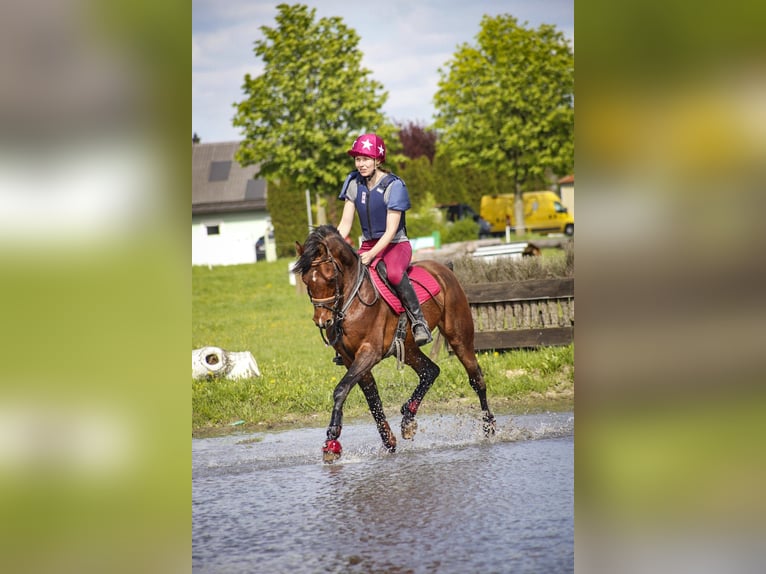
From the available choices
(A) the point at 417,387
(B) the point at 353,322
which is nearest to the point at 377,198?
(B) the point at 353,322

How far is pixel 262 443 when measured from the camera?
984 centimetres

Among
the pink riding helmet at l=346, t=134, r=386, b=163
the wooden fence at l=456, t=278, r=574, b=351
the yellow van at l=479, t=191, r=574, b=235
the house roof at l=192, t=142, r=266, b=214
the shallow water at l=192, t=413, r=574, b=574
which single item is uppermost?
the house roof at l=192, t=142, r=266, b=214

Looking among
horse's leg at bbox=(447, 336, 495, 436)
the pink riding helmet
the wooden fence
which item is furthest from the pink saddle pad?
the wooden fence

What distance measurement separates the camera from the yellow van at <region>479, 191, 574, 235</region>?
1962 inches

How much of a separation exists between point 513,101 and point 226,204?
68.4 feet

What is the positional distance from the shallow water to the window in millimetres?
54521

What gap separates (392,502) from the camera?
6.79 meters

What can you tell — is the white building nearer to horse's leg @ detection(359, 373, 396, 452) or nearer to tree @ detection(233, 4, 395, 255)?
tree @ detection(233, 4, 395, 255)

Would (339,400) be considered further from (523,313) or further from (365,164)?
(523,313)

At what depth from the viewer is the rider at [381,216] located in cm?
823

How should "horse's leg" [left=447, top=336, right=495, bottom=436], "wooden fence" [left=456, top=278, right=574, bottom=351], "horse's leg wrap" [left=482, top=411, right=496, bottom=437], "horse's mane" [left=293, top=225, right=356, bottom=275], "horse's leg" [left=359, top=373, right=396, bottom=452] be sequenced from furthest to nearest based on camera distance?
1. "wooden fence" [left=456, top=278, right=574, bottom=351]
2. "horse's leg" [left=447, top=336, right=495, bottom=436]
3. "horse's leg wrap" [left=482, top=411, right=496, bottom=437]
4. "horse's leg" [left=359, top=373, right=396, bottom=452]
5. "horse's mane" [left=293, top=225, right=356, bottom=275]
